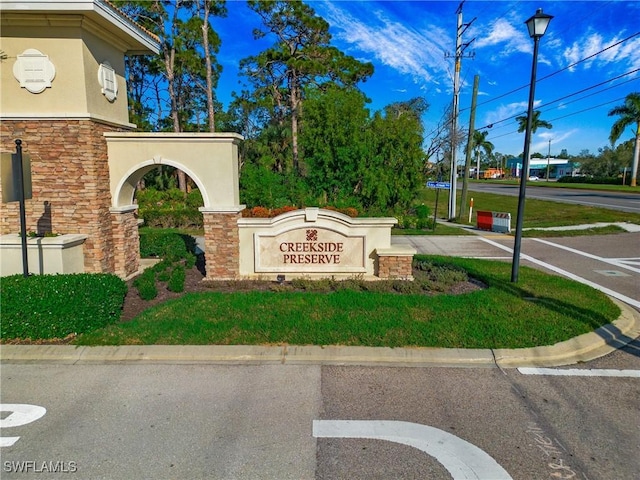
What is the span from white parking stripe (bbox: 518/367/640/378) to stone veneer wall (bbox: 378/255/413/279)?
4026 millimetres

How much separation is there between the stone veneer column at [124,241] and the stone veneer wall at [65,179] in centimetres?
38

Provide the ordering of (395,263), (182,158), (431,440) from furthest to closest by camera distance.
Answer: (395,263)
(182,158)
(431,440)

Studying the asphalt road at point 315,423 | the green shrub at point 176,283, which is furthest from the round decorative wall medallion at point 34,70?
the asphalt road at point 315,423

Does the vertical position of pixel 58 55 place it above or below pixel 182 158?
above

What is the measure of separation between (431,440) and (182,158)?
23.2 ft

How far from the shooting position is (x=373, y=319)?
20.6 feet

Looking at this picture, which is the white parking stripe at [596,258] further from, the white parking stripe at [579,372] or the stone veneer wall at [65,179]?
the stone veneer wall at [65,179]

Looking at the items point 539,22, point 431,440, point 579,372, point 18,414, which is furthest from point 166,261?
point 539,22

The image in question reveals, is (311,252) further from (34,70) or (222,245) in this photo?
(34,70)

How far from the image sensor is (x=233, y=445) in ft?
11.7

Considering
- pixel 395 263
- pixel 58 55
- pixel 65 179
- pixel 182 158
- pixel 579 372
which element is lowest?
pixel 579 372

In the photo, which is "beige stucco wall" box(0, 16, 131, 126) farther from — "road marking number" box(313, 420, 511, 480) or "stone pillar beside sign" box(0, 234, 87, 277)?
"road marking number" box(313, 420, 511, 480)

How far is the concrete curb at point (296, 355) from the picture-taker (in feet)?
17.0

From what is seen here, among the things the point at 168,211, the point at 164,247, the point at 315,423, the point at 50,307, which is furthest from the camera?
the point at 168,211
